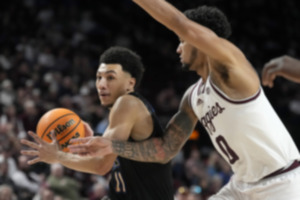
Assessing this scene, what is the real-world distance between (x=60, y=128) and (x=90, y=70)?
781 cm

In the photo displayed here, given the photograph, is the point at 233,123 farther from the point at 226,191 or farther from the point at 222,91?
the point at 226,191

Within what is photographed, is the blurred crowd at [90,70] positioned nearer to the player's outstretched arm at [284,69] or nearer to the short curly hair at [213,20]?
the short curly hair at [213,20]

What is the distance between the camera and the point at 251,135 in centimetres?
316

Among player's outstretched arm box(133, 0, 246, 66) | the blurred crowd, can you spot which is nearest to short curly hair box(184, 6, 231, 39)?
player's outstretched arm box(133, 0, 246, 66)

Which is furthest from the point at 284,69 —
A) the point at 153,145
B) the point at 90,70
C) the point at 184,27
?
the point at 90,70

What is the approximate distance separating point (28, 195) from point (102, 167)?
4557 mm

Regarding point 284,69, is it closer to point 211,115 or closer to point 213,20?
point 211,115

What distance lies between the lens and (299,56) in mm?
14453

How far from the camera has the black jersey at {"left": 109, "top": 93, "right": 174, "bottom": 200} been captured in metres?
3.75

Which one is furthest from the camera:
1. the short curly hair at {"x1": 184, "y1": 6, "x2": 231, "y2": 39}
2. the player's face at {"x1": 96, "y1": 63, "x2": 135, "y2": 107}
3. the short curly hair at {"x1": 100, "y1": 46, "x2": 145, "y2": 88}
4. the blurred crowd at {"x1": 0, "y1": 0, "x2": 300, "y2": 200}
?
the blurred crowd at {"x1": 0, "y1": 0, "x2": 300, "y2": 200}

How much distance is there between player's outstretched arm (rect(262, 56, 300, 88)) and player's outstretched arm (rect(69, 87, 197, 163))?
1057 mm

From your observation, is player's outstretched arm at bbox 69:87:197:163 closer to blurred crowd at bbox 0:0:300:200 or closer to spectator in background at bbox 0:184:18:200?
blurred crowd at bbox 0:0:300:200

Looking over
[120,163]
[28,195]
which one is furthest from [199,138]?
[120,163]

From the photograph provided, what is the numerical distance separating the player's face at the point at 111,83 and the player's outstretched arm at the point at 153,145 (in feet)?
1.75
